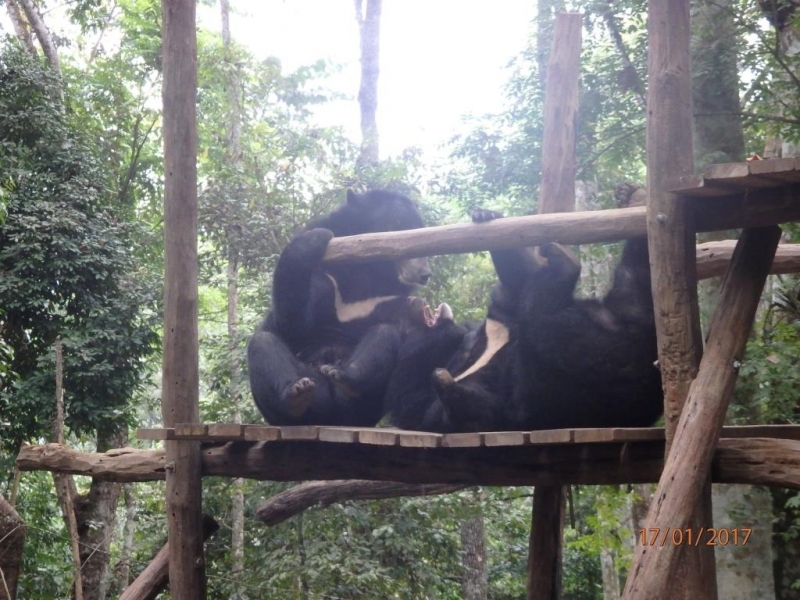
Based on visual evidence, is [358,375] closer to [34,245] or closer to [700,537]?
[700,537]

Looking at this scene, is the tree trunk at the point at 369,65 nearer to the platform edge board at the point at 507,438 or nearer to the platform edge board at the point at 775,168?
the platform edge board at the point at 507,438

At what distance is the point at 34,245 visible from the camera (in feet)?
24.3

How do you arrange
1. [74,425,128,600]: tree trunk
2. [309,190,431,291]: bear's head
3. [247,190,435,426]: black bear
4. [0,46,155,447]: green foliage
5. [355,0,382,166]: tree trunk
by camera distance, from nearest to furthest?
1. [247,190,435,426]: black bear
2. [309,190,431,291]: bear's head
3. [0,46,155,447]: green foliage
4. [74,425,128,600]: tree trunk
5. [355,0,382,166]: tree trunk

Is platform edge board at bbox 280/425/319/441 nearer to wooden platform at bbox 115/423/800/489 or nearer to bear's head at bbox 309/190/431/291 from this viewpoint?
wooden platform at bbox 115/423/800/489

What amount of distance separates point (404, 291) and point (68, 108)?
609 cm

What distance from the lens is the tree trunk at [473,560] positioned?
7.36 meters

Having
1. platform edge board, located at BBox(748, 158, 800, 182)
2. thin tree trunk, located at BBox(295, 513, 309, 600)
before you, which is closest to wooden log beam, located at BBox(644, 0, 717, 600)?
platform edge board, located at BBox(748, 158, 800, 182)

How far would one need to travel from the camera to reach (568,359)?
3.42 m

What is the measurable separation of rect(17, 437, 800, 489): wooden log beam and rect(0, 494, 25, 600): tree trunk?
902 millimetres

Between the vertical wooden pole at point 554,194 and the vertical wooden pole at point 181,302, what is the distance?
1634 millimetres

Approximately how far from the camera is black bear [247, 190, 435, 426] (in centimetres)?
365

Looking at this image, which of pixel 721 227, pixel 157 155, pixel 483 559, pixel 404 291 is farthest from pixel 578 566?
pixel 721 227

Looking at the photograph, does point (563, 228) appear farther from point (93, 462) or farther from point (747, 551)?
point (747, 551)

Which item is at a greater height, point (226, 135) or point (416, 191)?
point (226, 135)
